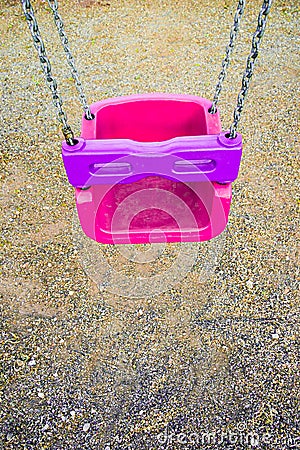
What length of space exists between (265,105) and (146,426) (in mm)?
1508

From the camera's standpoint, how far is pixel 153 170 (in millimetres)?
1038

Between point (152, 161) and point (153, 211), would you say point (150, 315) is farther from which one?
point (152, 161)

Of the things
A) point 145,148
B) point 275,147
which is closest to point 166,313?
point 145,148

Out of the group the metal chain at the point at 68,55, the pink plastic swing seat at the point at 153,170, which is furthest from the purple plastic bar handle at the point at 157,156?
the metal chain at the point at 68,55

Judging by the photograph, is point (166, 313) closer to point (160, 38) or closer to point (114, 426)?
point (114, 426)

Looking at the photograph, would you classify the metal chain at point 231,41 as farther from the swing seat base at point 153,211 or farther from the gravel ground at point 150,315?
the gravel ground at point 150,315

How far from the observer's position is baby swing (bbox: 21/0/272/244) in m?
0.99

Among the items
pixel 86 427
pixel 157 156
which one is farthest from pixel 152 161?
pixel 86 427

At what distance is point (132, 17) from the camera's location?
103 inches

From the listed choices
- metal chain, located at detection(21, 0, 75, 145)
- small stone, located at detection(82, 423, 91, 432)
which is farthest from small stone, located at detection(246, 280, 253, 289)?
metal chain, located at detection(21, 0, 75, 145)

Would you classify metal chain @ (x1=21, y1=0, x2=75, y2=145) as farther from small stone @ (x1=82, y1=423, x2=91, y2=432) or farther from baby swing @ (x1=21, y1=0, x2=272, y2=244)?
small stone @ (x1=82, y1=423, x2=91, y2=432)

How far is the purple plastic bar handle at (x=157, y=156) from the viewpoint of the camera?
99 centimetres

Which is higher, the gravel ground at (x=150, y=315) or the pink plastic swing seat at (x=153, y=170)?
the pink plastic swing seat at (x=153, y=170)

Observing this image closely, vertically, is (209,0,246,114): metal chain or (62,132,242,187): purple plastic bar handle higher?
(209,0,246,114): metal chain
